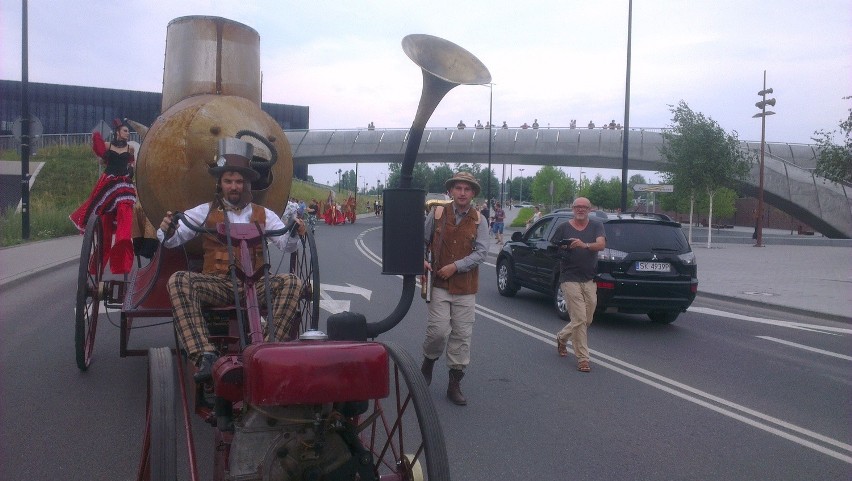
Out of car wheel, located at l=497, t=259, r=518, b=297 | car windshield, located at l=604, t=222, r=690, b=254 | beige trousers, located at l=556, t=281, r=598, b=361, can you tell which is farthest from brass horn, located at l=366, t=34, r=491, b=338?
car wheel, located at l=497, t=259, r=518, b=297

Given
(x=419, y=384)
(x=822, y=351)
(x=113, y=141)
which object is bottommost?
(x=822, y=351)

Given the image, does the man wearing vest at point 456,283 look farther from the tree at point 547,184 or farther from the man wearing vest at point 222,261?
the tree at point 547,184

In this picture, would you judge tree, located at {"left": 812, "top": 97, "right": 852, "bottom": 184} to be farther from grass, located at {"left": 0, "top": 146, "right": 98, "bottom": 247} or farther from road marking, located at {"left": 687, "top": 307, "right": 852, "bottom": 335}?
grass, located at {"left": 0, "top": 146, "right": 98, "bottom": 247}

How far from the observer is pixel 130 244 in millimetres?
7016

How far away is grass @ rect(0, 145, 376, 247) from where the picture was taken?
79.8 ft

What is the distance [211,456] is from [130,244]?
2937 millimetres

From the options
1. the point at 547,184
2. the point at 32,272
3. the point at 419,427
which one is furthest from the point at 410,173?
the point at 547,184

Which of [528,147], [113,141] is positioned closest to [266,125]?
[113,141]

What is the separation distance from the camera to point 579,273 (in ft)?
26.7

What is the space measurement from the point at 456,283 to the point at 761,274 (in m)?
15.7

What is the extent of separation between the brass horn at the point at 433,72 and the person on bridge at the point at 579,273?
365 cm

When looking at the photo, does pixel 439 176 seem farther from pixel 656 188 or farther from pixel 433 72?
pixel 433 72

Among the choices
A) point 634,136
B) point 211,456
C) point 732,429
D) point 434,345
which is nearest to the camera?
point 211,456

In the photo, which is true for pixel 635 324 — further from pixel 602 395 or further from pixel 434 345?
pixel 434 345
